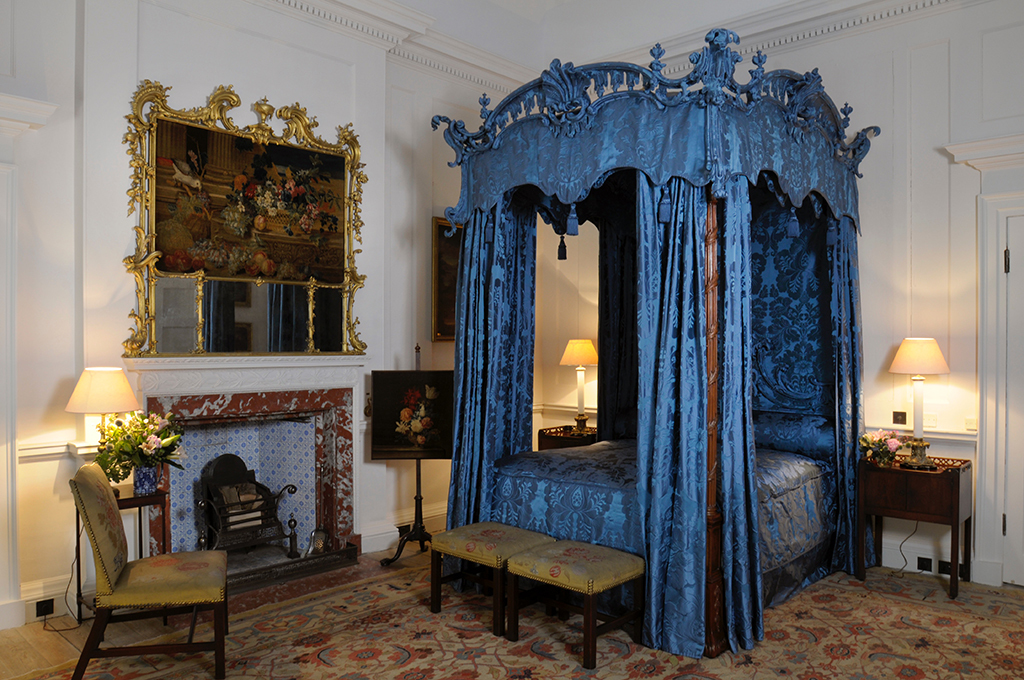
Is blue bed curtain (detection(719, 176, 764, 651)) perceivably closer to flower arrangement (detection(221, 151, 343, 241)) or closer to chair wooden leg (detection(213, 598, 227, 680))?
chair wooden leg (detection(213, 598, 227, 680))

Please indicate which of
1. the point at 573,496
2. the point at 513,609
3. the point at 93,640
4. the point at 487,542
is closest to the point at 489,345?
the point at 573,496

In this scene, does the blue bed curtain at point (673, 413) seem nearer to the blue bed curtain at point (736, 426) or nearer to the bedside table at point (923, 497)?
the blue bed curtain at point (736, 426)

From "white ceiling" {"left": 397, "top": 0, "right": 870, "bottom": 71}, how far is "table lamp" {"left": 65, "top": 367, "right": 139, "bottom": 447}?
356cm

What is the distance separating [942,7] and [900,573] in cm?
380

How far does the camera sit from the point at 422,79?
20.1ft

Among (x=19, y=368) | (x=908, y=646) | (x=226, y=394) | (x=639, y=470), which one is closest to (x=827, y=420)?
(x=908, y=646)

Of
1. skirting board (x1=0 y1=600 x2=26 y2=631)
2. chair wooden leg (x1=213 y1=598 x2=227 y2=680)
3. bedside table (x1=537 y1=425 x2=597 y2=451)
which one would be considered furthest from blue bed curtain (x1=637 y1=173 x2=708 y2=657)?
skirting board (x1=0 y1=600 x2=26 y2=631)

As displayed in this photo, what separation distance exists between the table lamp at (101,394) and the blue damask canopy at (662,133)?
211 centimetres

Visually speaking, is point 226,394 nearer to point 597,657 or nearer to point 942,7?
point 597,657

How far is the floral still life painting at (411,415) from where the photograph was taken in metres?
5.33

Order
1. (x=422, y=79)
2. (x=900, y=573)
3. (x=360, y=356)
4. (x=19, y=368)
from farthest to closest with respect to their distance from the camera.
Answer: (x=422, y=79) → (x=360, y=356) → (x=900, y=573) → (x=19, y=368)

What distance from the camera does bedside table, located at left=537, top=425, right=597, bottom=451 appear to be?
241 inches

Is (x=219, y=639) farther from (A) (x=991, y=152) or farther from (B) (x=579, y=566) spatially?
(A) (x=991, y=152)

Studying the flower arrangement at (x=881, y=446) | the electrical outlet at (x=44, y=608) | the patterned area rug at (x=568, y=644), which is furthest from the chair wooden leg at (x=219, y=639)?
the flower arrangement at (x=881, y=446)
